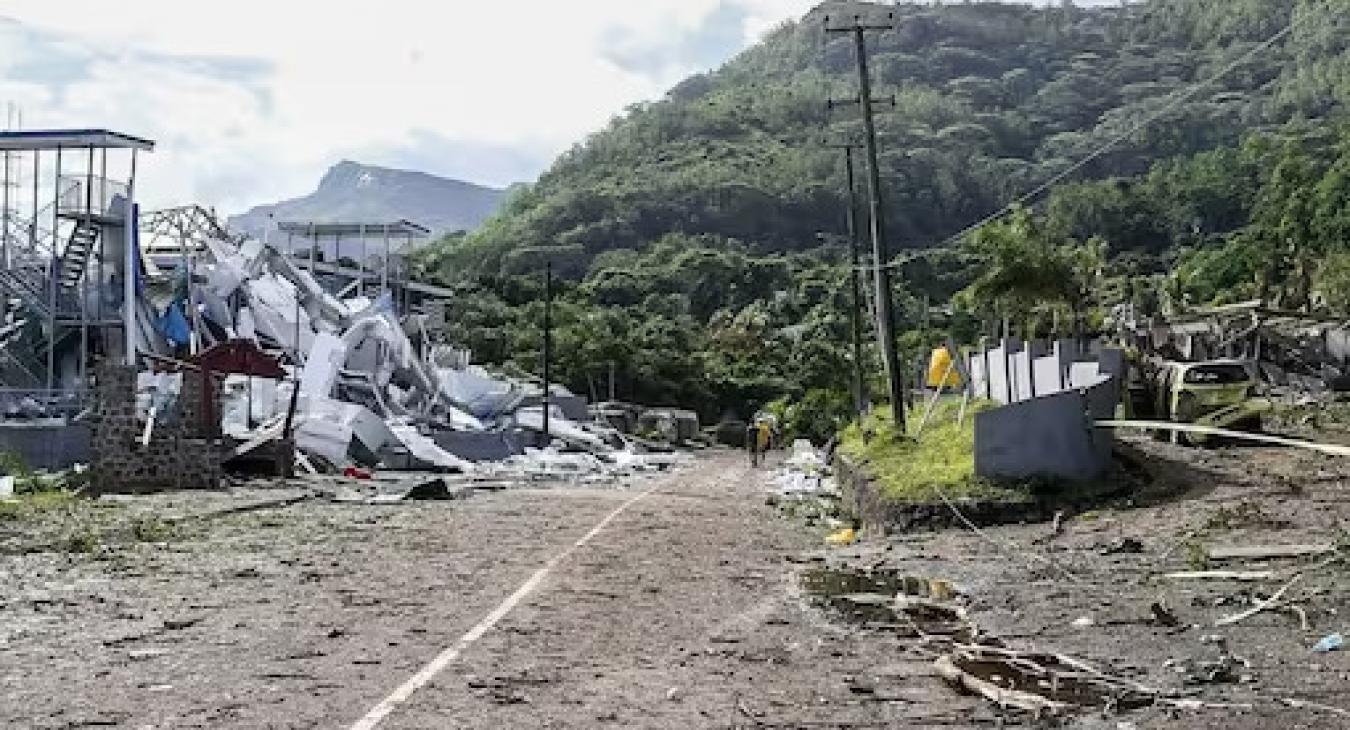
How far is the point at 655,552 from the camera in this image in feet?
60.0

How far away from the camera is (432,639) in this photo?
1054 centimetres

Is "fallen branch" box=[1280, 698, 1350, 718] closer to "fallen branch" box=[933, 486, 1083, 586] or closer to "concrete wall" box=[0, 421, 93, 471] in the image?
"fallen branch" box=[933, 486, 1083, 586]

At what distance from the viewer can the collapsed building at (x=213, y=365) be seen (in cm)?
3209

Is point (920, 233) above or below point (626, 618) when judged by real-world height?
above

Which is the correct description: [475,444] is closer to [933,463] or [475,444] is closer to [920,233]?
[933,463]

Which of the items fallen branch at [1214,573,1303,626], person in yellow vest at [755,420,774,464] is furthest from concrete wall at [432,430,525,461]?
fallen branch at [1214,573,1303,626]

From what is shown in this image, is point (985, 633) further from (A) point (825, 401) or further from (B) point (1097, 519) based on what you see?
(A) point (825, 401)

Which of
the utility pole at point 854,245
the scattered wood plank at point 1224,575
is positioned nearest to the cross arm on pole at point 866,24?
the utility pole at point 854,245

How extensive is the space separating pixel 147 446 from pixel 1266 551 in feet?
75.4

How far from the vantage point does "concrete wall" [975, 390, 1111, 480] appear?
2028 centimetres

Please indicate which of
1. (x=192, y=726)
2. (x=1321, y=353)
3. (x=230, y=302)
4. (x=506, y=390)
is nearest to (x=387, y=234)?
(x=506, y=390)

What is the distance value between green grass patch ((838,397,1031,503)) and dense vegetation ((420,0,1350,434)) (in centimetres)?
741

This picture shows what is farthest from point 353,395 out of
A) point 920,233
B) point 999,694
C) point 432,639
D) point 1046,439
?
point 920,233

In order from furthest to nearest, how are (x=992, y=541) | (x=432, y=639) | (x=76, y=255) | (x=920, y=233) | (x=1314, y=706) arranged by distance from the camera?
(x=920, y=233) < (x=76, y=255) < (x=992, y=541) < (x=432, y=639) < (x=1314, y=706)
